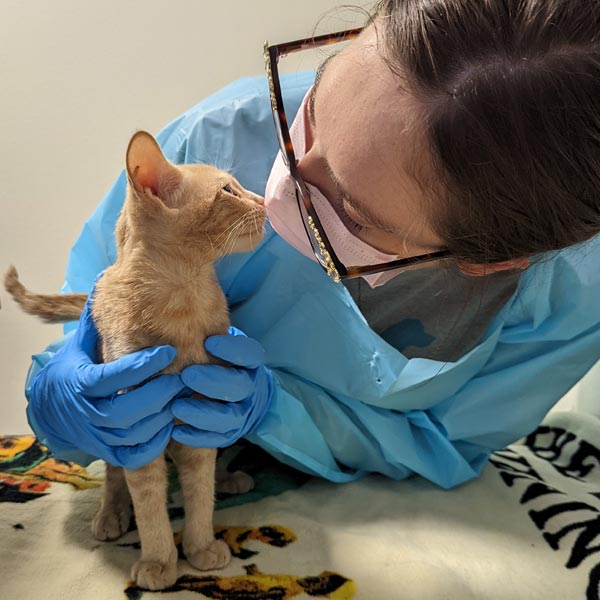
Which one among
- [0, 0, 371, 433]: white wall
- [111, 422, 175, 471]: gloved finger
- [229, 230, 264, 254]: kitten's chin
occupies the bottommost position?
[111, 422, 175, 471]: gloved finger

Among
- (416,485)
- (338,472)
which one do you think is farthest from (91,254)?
(416,485)

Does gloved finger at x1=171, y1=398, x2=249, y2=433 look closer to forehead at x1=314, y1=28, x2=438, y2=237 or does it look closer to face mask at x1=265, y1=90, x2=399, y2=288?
face mask at x1=265, y1=90, x2=399, y2=288

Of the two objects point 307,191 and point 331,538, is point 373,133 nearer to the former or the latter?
point 307,191

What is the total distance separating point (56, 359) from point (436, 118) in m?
0.66

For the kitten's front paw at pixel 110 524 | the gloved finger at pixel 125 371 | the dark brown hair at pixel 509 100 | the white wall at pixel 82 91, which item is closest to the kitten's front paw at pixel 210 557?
the kitten's front paw at pixel 110 524

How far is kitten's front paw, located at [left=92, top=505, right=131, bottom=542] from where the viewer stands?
91cm

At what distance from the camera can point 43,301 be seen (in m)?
1.05

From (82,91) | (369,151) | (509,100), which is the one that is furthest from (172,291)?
(82,91)

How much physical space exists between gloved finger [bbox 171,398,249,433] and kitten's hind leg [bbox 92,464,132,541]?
18 cm

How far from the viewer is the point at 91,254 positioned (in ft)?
3.94

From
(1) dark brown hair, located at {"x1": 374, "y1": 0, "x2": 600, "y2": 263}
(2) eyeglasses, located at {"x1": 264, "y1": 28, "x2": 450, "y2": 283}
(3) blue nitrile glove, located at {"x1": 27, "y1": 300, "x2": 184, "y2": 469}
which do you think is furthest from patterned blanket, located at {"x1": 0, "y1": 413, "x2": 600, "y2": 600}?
(1) dark brown hair, located at {"x1": 374, "y1": 0, "x2": 600, "y2": 263}

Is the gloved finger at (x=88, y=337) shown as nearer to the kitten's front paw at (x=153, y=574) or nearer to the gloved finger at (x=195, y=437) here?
the gloved finger at (x=195, y=437)

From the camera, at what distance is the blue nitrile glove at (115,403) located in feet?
2.70

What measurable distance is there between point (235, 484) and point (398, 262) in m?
0.51
